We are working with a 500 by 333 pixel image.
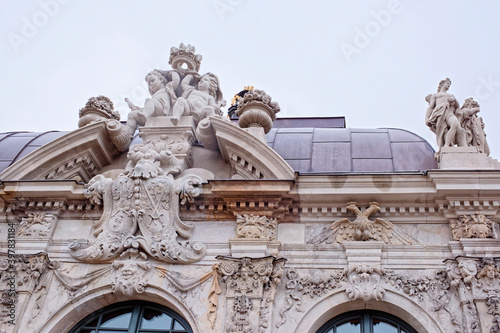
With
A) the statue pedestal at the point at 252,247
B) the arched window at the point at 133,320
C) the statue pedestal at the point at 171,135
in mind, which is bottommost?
the arched window at the point at 133,320

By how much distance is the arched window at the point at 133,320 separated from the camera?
365 inches

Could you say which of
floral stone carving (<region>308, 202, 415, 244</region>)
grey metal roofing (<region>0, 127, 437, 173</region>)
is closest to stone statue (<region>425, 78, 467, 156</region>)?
grey metal roofing (<region>0, 127, 437, 173</region>)

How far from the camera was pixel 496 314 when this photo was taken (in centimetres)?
830

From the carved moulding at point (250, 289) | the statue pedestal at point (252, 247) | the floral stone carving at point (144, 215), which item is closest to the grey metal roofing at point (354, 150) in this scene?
the statue pedestal at point (252, 247)

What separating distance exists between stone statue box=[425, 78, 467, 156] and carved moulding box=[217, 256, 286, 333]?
13.0ft

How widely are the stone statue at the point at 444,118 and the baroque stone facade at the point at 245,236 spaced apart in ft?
0.11

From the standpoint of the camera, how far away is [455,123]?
10578 millimetres

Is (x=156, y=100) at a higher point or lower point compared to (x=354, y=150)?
higher

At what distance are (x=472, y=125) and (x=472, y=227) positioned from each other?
7.92 ft

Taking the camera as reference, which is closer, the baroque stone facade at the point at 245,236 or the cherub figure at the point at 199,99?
the baroque stone facade at the point at 245,236

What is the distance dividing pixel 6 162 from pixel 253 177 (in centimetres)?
553

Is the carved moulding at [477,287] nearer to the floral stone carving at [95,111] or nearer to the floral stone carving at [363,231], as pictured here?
the floral stone carving at [363,231]

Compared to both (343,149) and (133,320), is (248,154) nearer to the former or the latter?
(343,149)

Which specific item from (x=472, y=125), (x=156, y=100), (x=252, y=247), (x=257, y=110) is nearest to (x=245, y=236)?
(x=252, y=247)
